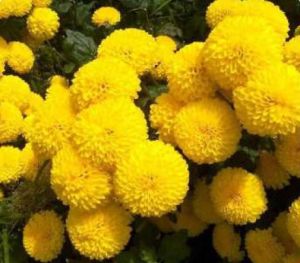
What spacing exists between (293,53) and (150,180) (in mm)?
569

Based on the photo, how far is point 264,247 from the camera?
1.86 meters

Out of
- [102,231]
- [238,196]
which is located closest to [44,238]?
[102,231]

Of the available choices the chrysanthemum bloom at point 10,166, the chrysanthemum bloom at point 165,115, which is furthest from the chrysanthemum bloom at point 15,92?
the chrysanthemum bloom at point 165,115

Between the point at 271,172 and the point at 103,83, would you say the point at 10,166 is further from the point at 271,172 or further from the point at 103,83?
the point at 271,172

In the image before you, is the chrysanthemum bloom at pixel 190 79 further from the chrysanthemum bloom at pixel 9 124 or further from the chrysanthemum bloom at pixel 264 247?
the chrysanthemum bloom at pixel 9 124

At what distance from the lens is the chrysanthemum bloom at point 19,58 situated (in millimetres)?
2789

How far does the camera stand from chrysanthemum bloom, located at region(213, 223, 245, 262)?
1964mm

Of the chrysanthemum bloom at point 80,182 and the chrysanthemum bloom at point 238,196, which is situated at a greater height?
the chrysanthemum bloom at point 238,196

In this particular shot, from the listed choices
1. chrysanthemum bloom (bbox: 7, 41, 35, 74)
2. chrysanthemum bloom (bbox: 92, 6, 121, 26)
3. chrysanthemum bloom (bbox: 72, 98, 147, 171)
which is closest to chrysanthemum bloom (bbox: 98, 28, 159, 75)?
chrysanthemum bloom (bbox: 72, 98, 147, 171)

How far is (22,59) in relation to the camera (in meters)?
2.80

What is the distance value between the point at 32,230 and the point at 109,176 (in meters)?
0.43

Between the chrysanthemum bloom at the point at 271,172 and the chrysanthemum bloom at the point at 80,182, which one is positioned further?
the chrysanthemum bloom at the point at 271,172

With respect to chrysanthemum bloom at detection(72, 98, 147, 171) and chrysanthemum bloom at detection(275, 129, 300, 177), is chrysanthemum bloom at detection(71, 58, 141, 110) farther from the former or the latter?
chrysanthemum bloom at detection(275, 129, 300, 177)

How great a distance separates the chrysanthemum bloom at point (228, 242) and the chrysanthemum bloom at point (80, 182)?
1.41 feet
